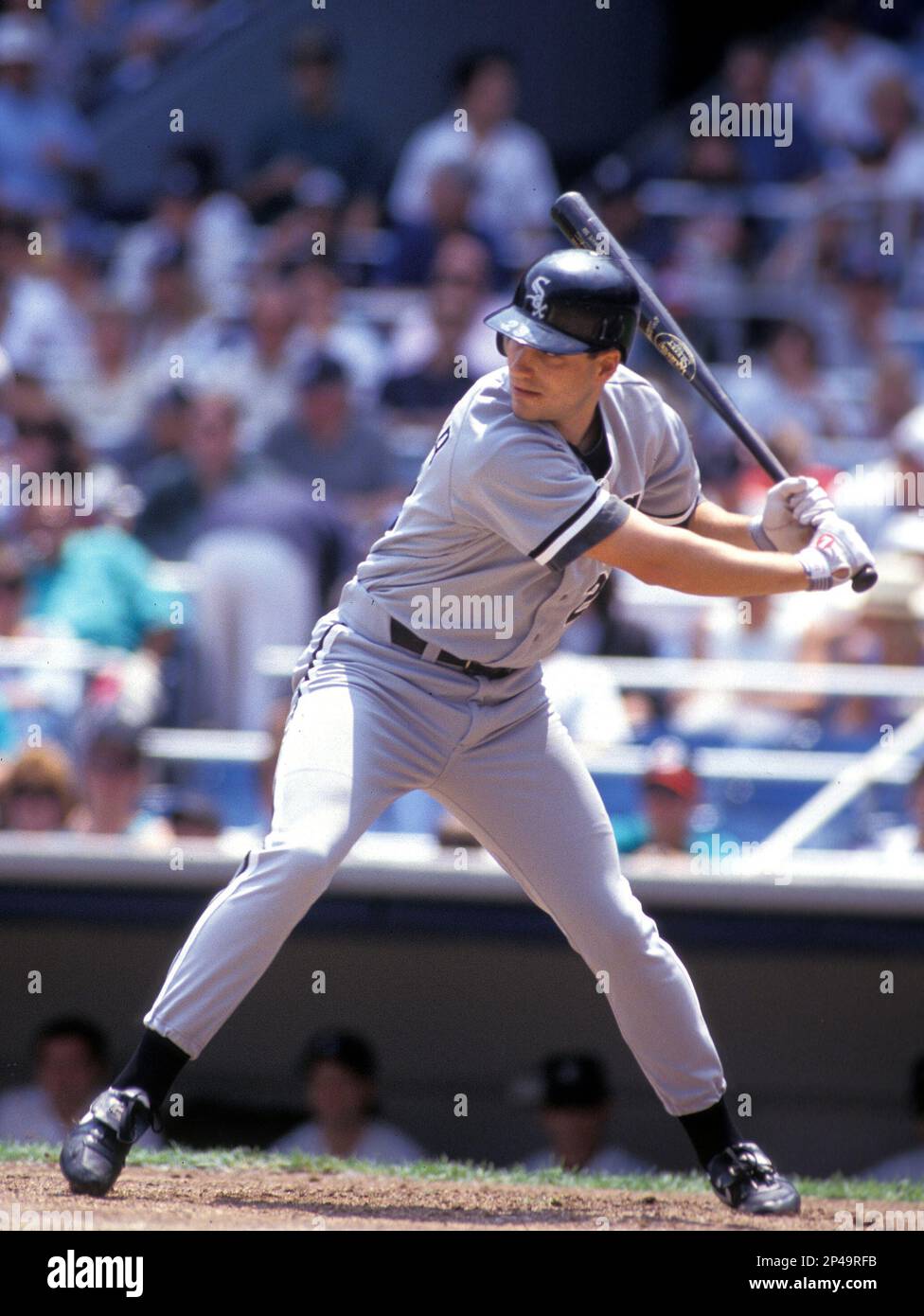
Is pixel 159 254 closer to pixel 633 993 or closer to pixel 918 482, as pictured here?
pixel 918 482

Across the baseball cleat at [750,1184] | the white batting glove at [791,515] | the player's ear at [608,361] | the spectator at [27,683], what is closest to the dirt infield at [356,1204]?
the baseball cleat at [750,1184]

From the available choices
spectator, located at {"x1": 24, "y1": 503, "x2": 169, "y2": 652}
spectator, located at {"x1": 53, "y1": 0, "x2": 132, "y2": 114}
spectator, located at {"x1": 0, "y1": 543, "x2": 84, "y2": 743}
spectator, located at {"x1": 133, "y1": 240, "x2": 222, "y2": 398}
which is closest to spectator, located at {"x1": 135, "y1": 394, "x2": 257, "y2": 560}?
spectator, located at {"x1": 24, "y1": 503, "x2": 169, "y2": 652}

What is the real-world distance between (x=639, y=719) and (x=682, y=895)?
93 cm

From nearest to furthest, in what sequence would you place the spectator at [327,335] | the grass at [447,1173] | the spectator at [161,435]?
the grass at [447,1173] < the spectator at [161,435] < the spectator at [327,335]

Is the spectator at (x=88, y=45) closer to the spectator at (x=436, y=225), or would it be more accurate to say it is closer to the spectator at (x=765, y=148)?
the spectator at (x=436, y=225)

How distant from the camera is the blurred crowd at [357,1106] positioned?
16.1 feet

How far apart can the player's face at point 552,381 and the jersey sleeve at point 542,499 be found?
0.06m

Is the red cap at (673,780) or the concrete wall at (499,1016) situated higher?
the red cap at (673,780)

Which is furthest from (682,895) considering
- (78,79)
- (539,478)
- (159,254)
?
(78,79)

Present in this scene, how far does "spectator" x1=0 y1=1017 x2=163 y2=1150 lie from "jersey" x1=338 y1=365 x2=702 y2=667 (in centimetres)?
211

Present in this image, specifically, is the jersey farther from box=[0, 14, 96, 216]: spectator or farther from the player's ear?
box=[0, 14, 96, 216]: spectator

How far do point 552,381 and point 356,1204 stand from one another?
60.5 inches

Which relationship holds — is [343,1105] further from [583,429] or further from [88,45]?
[88,45]

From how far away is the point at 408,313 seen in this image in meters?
7.93
